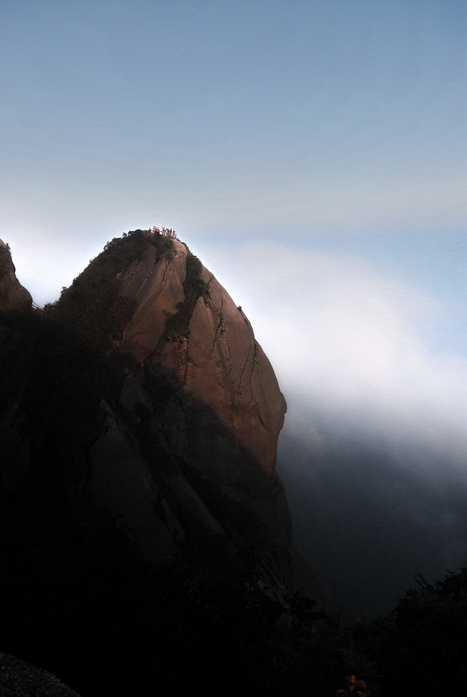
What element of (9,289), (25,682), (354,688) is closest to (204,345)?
(9,289)

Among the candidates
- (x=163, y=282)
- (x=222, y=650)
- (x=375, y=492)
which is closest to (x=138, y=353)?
(x=163, y=282)

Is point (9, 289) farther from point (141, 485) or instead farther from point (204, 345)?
point (141, 485)

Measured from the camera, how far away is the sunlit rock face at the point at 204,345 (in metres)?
25.9

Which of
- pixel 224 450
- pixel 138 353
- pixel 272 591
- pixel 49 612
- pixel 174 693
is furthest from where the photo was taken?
pixel 224 450

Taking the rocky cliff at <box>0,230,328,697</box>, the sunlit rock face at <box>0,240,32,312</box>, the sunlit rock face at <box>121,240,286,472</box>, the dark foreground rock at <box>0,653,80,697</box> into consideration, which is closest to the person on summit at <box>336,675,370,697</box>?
the rocky cliff at <box>0,230,328,697</box>

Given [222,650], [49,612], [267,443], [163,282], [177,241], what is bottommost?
[49,612]

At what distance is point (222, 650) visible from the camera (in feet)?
33.3

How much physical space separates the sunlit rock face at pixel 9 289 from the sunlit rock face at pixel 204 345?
6641 mm

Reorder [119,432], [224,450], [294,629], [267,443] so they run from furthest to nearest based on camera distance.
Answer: [267,443] < [224,450] < [119,432] < [294,629]

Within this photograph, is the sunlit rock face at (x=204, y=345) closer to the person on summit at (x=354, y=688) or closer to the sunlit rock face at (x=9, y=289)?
the sunlit rock face at (x=9, y=289)

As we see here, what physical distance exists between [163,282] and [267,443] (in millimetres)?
15958

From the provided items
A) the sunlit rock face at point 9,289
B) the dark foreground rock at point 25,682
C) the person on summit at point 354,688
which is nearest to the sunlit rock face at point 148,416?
the sunlit rock face at point 9,289

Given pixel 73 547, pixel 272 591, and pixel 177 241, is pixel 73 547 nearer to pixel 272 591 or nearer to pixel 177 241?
pixel 272 591

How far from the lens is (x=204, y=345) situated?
2730cm
